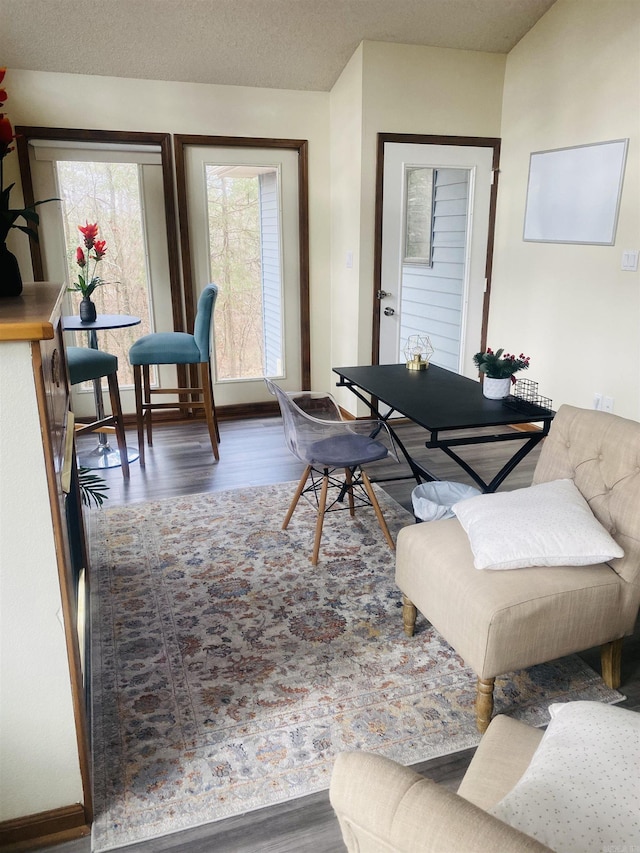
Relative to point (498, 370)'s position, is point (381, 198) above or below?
above

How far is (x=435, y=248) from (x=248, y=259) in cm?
148

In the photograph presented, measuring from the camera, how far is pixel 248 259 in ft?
16.8

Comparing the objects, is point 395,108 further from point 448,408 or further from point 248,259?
point 448,408

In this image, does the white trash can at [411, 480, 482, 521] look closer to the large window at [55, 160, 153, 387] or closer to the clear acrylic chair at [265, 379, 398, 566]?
the clear acrylic chair at [265, 379, 398, 566]

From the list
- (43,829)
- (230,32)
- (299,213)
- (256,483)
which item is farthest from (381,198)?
(43,829)

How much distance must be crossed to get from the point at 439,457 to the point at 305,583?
181 cm

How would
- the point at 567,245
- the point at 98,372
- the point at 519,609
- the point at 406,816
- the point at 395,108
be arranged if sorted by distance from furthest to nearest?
the point at 395,108
the point at 567,245
the point at 98,372
the point at 519,609
the point at 406,816

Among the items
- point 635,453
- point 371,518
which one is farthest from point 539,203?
point 635,453

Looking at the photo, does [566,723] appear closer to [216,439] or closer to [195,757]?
[195,757]

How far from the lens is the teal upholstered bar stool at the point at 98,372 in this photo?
356 cm

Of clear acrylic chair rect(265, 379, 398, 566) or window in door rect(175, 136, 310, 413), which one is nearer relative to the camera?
clear acrylic chair rect(265, 379, 398, 566)

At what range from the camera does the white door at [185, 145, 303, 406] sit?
487 cm

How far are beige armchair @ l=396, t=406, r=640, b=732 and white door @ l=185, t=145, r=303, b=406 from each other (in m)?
3.32

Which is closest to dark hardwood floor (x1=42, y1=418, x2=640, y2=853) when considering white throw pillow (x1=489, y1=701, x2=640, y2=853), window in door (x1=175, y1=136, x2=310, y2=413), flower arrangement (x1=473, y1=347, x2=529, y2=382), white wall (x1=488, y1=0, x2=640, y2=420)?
window in door (x1=175, y1=136, x2=310, y2=413)
